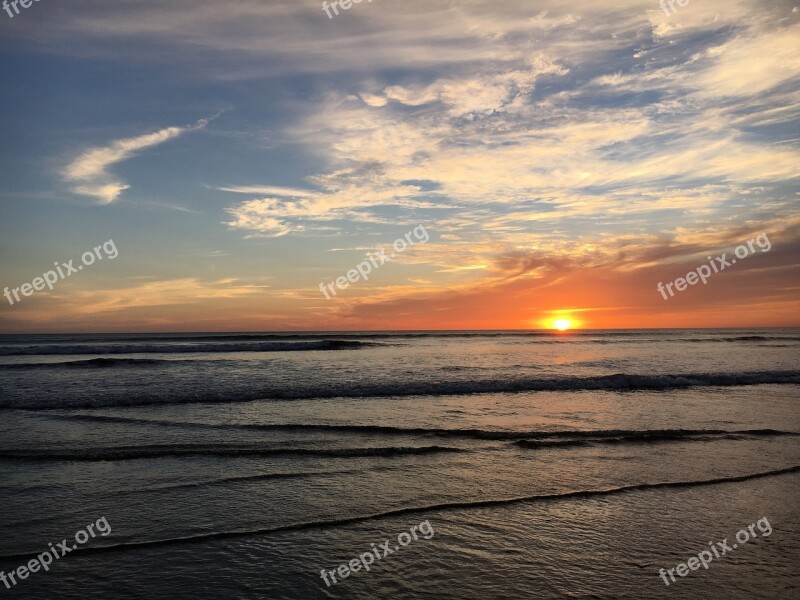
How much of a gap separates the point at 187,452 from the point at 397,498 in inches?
209

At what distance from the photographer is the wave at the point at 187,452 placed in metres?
10.3

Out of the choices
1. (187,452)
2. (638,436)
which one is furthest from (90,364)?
(638,436)

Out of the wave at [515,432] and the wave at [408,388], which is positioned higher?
the wave at [408,388]

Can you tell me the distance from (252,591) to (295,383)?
17219 mm

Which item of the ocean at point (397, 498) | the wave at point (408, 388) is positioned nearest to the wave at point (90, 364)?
the wave at point (408, 388)

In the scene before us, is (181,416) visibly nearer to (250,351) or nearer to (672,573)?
(672,573)

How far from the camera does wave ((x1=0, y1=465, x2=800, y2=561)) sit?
20.7ft

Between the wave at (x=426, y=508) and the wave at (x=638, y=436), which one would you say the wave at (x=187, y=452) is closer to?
the wave at (x=638, y=436)

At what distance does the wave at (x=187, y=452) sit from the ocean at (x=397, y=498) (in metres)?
0.07

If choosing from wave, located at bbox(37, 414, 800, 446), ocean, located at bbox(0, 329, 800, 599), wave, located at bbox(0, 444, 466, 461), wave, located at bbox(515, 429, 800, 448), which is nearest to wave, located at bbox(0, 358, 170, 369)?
ocean, located at bbox(0, 329, 800, 599)

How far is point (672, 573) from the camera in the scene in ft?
18.7

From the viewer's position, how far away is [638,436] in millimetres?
12516

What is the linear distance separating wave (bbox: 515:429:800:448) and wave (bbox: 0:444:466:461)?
2.36 metres

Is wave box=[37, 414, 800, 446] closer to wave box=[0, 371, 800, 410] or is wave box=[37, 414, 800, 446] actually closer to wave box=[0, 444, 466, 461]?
wave box=[0, 444, 466, 461]
